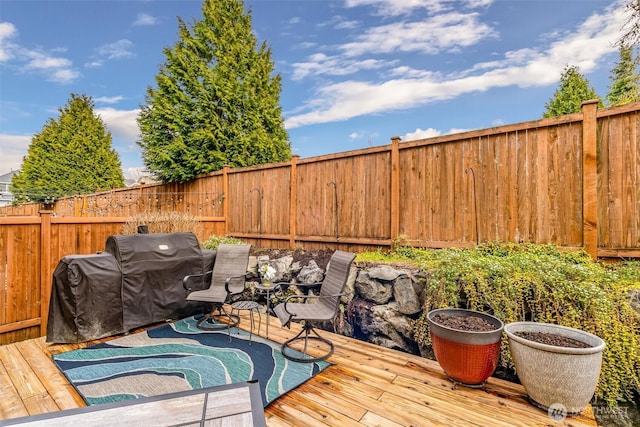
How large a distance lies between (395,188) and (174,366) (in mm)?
3245

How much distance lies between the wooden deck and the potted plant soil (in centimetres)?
14

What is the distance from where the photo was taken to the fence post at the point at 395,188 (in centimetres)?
400

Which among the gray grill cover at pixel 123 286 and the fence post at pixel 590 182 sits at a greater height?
the fence post at pixel 590 182

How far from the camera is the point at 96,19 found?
639 centimetres

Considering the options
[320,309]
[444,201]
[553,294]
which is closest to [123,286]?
[320,309]

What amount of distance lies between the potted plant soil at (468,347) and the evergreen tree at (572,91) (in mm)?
11362

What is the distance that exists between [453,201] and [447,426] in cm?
245

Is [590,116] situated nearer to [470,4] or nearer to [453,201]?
[453,201]

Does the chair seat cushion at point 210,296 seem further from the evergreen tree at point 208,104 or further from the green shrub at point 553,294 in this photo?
the evergreen tree at point 208,104

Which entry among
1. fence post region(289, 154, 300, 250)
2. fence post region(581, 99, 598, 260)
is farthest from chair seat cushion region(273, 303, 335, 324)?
fence post region(581, 99, 598, 260)

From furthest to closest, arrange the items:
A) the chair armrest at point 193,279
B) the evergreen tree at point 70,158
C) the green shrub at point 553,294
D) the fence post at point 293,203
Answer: the evergreen tree at point 70,158
the fence post at point 293,203
the chair armrest at point 193,279
the green shrub at point 553,294

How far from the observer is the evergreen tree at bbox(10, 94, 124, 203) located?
576 inches

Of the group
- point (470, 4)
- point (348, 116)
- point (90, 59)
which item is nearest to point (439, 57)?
point (470, 4)

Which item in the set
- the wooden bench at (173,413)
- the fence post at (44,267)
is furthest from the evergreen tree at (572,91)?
the fence post at (44,267)
